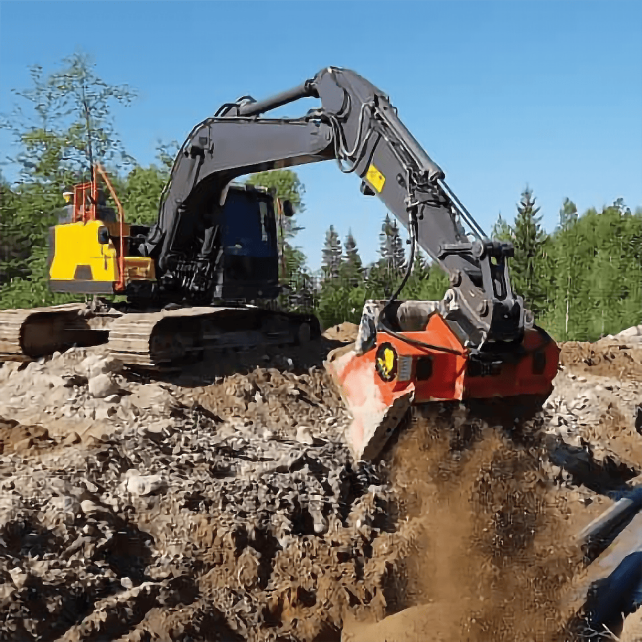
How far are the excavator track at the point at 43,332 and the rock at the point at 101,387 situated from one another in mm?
1475

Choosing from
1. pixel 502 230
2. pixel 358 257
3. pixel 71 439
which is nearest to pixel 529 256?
pixel 502 230

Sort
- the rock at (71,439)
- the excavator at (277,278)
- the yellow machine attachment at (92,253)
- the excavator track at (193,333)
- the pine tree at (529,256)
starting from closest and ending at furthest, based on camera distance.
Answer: the excavator at (277,278)
the rock at (71,439)
the excavator track at (193,333)
the yellow machine attachment at (92,253)
the pine tree at (529,256)

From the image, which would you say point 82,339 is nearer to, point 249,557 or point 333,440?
point 333,440

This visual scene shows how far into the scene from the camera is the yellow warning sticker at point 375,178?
6730 millimetres

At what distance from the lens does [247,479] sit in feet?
22.5

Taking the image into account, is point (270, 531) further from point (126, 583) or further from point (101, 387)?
point (101, 387)

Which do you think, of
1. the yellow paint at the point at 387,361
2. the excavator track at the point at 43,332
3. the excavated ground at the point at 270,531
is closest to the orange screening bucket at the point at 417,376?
the yellow paint at the point at 387,361

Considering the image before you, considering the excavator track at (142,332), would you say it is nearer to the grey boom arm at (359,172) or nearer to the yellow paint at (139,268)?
the yellow paint at (139,268)

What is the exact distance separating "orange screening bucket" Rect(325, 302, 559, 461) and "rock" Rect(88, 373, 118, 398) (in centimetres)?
324

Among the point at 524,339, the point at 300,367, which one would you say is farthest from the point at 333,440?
the point at 524,339

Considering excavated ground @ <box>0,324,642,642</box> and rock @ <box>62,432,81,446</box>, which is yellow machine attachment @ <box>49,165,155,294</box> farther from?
rock @ <box>62,432,81,446</box>

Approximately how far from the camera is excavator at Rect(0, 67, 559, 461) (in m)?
5.46

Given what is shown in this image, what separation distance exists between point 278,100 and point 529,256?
96.1 feet

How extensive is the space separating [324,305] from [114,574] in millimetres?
18876
